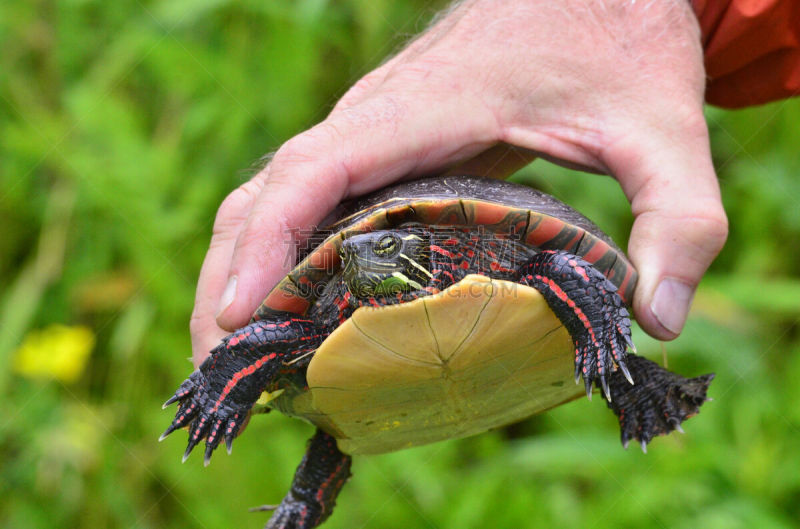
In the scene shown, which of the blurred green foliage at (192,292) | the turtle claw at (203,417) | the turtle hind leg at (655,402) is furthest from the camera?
the blurred green foliage at (192,292)

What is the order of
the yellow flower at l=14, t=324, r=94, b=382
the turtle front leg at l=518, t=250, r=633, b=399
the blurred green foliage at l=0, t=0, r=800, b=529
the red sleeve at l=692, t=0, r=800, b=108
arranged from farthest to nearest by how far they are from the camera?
the yellow flower at l=14, t=324, r=94, b=382 < the blurred green foliage at l=0, t=0, r=800, b=529 < the red sleeve at l=692, t=0, r=800, b=108 < the turtle front leg at l=518, t=250, r=633, b=399

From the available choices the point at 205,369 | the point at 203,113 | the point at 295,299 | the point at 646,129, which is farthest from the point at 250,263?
the point at 203,113

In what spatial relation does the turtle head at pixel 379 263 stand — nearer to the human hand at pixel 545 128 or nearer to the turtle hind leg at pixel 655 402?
the human hand at pixel 545 128

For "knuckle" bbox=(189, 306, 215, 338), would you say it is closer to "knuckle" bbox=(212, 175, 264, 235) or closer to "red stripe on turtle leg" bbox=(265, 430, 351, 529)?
"knuckle" bbox=(212, 175, 264, 235)

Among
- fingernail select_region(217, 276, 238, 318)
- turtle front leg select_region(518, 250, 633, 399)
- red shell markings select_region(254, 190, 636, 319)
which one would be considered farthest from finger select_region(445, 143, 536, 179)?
fingernail select_region(217, 276, 238, 318)

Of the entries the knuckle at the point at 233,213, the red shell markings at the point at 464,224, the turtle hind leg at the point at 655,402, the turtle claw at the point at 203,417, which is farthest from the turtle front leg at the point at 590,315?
the knuckle at the point at 233,213

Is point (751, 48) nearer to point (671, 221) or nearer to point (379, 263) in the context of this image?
point (671, 221)

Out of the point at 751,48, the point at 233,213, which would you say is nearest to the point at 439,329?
the point at 233,213
